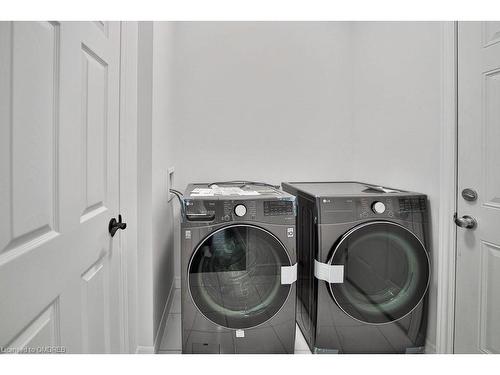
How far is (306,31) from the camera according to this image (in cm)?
242

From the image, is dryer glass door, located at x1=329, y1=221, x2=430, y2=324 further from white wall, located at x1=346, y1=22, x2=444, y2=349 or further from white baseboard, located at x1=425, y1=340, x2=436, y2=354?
white baseboard, located at x1=425, y1=340, x2=436, y2=354

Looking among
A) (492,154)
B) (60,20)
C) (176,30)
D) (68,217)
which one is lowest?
(68,217)

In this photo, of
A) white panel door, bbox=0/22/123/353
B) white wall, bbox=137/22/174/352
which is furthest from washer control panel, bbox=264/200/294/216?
white panel door, bbox=0/22/123/353

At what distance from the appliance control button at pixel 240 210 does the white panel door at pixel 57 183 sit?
0.56 meters

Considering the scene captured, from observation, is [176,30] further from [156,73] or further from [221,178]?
[221,178]

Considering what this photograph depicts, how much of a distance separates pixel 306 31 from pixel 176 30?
40.3 inches

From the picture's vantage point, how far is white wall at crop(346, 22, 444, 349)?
1585 millimetres

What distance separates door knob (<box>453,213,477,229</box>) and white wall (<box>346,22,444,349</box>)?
133 mm

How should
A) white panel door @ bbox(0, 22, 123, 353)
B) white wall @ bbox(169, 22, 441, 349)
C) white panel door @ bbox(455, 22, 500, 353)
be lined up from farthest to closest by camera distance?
white wall @ bbox(169, 22, 441, 349)
white panel door @ bbox(455, 22, 500, 353)
white panel door @ bbox(0, 22, 123, 353)

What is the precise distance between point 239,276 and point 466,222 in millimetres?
1097

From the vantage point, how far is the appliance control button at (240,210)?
1.49 m

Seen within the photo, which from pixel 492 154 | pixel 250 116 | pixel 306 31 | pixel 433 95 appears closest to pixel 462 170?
pixel 492 154

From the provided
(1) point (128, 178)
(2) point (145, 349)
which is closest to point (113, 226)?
(1) point (128, 178)

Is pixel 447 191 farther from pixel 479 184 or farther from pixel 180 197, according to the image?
pixel 180 197
